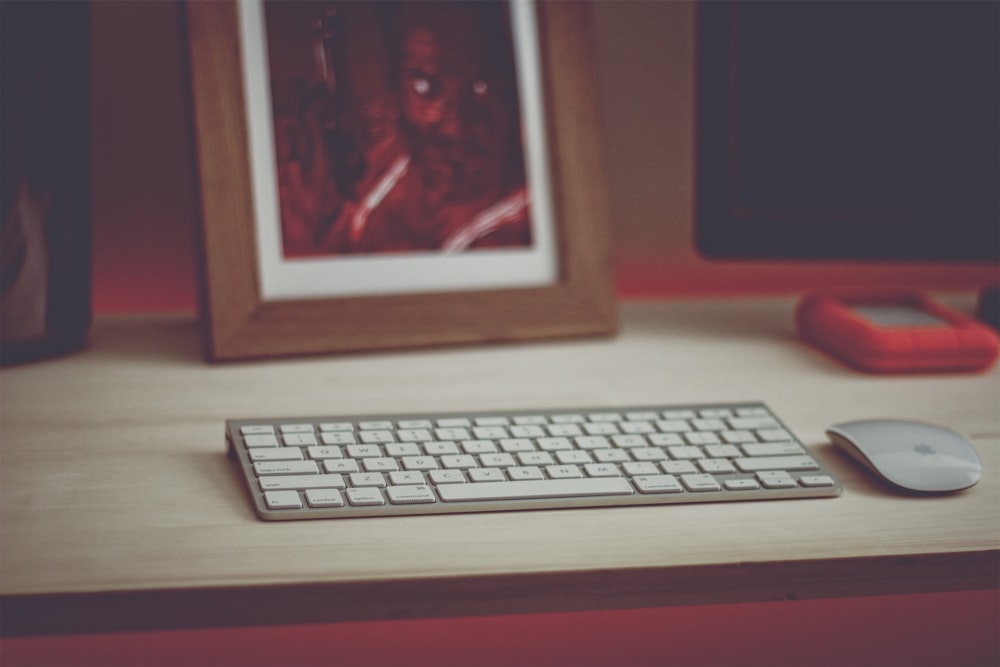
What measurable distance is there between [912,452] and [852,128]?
35 centimetres

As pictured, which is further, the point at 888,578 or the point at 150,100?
the point at 150,100

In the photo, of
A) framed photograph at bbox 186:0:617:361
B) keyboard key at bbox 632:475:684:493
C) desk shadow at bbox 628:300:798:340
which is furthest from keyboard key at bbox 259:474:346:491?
desk shadow at bbox 628:300:798:340

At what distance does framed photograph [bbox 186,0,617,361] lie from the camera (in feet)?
2.58

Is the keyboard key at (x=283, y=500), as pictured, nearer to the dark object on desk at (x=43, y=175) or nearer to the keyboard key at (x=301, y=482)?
the keyboard key at (x=301, y=482)

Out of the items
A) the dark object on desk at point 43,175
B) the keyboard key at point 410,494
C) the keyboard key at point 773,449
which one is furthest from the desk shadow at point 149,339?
the keyboard key at point 773,449

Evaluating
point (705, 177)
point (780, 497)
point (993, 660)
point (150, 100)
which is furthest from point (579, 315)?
point (993, 660)

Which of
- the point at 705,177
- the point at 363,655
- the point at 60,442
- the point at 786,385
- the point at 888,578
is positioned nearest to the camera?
the point at 888,578

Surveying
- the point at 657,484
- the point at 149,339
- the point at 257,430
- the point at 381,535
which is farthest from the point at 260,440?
the point at 149,339

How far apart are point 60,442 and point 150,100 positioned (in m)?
0.44

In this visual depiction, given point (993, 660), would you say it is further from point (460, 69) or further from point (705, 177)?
point (460, 69)

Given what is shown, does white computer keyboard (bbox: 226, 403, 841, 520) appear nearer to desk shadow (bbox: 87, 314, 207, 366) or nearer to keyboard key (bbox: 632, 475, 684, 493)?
keyboard key (bbox: 632, 475, 684, 493)

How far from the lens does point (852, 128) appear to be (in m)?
0.83

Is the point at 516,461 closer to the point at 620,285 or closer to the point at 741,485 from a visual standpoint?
the point at 741,485

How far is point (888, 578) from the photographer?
478 millimetres
